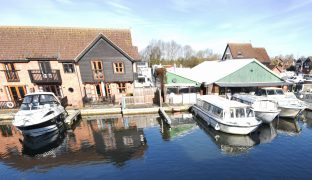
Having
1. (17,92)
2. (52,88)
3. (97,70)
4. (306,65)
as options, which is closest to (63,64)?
(52,88)

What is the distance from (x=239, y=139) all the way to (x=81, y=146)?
540 inches

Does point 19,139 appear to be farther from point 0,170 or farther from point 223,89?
point 223,89

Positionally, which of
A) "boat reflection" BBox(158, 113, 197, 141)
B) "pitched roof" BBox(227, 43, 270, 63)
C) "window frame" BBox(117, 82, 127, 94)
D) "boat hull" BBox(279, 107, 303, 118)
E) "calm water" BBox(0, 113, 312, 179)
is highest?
"pitched roof" BBox(227, 43, 270, 63)

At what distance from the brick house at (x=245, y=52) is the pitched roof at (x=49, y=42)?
88.7 feet

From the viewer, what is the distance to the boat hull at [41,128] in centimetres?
1509

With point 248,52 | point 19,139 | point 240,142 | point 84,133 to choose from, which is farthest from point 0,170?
point 248,52

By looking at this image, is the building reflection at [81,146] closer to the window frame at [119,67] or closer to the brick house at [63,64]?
the brick house at [63,64]

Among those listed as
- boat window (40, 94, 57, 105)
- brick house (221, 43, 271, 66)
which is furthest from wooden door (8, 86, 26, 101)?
brick house (221, 43, 271, 66)

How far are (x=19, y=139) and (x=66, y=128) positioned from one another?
4.01m

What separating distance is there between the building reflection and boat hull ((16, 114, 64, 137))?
2.27ft

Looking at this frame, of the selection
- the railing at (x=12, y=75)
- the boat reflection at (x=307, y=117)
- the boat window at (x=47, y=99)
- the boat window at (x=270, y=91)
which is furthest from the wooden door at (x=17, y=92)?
the boat reflection at (x=307, y=117)

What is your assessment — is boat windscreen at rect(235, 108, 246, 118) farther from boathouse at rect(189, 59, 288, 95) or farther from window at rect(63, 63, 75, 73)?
window at rect(63, 63, 75, 73)

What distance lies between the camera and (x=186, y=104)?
23.1 m

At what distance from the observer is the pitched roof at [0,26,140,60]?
2205 cm
